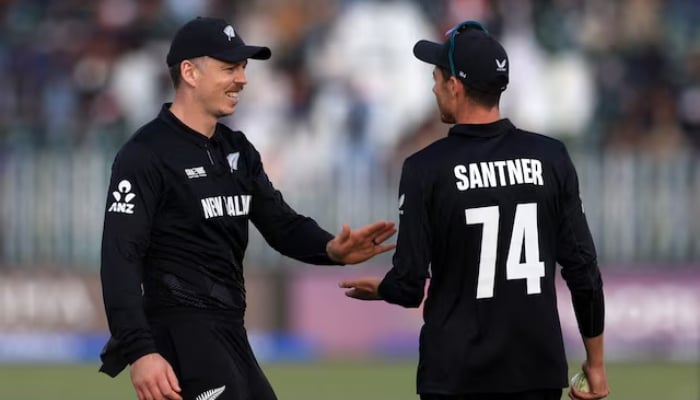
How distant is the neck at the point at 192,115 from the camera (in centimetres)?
635

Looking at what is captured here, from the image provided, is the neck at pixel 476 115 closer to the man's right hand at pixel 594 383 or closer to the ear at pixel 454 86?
the ear at pixel 454 86

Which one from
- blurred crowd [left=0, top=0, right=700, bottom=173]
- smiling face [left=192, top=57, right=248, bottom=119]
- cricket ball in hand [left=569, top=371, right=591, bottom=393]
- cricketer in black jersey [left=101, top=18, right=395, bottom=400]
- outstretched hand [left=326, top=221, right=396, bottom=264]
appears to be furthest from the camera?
blurred crowd [left=0, top=0, right=700, bottom=173]

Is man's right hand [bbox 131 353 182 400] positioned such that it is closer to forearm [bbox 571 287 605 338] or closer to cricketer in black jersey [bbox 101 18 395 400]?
cricketer in black jersey [bbox 101 18 395 400]

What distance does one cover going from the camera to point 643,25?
58.1 feet

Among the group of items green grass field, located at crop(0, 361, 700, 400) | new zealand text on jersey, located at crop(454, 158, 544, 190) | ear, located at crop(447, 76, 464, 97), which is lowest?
green grass field, located at crop(0, 361, 700, 400)

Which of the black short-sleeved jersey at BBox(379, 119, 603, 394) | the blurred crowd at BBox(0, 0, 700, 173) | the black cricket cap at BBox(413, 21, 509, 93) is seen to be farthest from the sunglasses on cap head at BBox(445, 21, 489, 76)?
the blurred crowd at BBox(0, 0, 700, 173)

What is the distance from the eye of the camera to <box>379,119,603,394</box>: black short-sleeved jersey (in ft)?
18.6

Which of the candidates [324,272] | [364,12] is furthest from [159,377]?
[364,12]

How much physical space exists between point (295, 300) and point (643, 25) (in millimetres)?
5113

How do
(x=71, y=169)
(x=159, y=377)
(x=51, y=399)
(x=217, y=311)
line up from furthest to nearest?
(x=71, y=169), (x=51, y=399), (x=217, y=311), (x=159, y=377)

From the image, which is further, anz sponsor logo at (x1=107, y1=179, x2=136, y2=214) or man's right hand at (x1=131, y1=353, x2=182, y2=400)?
anz sponsor logo at (x1=107, y1=179, x2=136, y2=214)

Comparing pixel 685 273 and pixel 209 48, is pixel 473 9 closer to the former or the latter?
pixel 685 273

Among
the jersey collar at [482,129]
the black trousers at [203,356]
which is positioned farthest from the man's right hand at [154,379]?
the jersey collar at [482,129]

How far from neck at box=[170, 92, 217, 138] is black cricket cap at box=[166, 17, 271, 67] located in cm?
16
